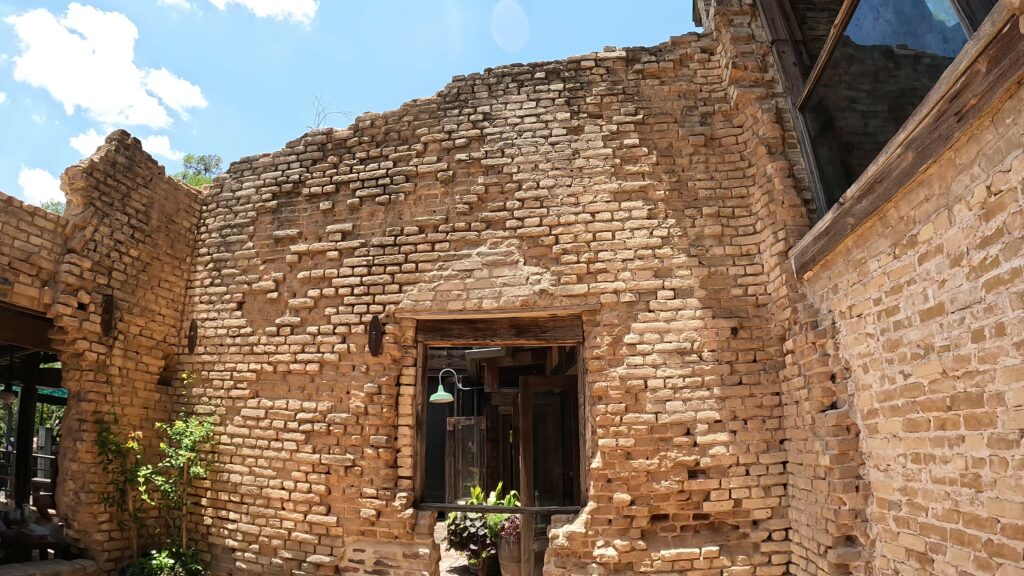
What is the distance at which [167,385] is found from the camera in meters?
6.32

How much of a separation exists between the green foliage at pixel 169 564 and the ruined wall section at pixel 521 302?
23 centimetres

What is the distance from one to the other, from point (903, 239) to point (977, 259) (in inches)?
22.6

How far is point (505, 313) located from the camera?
5.40 metres

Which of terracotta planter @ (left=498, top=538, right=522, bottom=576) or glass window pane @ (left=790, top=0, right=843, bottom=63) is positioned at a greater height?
A: glass window pane @ (left=790, top=0, right=843, bottom=63)

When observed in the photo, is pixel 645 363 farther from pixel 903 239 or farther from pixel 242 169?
pixel 242 169

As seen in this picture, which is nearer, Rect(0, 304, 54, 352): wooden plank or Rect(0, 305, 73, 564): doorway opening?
Rect(0, 305, 73, 564): doorway opening

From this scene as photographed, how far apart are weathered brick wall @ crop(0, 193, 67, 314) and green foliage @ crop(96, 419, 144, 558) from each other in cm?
135

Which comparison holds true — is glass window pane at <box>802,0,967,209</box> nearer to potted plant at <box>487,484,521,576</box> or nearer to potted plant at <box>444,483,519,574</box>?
potted plant at <box>487,484,521,576</box>

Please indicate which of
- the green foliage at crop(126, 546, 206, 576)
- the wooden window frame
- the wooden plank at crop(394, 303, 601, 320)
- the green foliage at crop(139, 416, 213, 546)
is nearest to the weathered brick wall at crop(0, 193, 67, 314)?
the green foliage at crop(139, 416, 213, 546)

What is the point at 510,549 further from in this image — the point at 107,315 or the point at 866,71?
the point at 866,71

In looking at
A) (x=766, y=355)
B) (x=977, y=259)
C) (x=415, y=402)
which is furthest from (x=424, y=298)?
(x=977, y=259)

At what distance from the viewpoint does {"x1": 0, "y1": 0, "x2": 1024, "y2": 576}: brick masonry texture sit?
13.7 feet

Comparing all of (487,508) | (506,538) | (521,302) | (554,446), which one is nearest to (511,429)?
(554,446)

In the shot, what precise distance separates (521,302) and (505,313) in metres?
0.22
